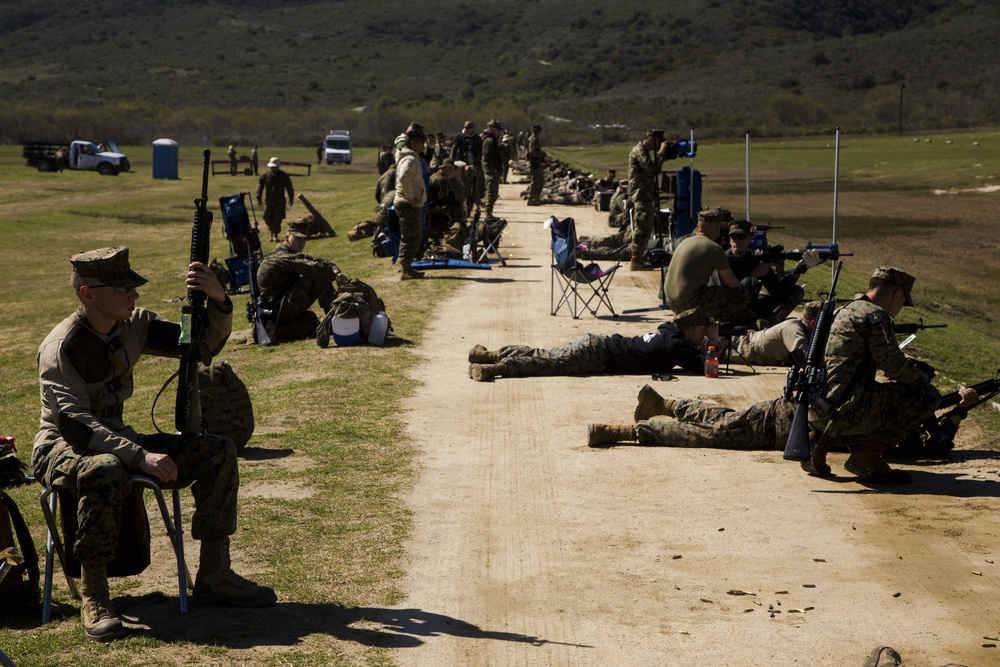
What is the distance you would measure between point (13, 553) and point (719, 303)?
812 cm

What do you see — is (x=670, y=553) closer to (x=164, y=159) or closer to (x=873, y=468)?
(x=873, y=468)

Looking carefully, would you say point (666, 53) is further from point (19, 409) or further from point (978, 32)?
point (19, 409)

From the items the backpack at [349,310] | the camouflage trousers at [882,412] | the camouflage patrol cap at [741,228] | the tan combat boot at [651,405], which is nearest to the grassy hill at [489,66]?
the camouflage patrol cap at [741,228]

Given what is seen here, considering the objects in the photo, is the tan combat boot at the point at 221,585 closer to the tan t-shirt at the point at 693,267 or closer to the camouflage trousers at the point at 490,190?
the tan t-shirt at the point at 693,267

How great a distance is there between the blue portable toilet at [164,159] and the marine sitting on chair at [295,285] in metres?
43.1

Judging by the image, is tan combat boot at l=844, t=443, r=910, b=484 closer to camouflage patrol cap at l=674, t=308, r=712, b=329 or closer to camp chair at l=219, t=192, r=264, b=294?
camouflage patrol cap at l=674, t=308, r=712, b=329

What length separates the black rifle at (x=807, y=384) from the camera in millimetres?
8281

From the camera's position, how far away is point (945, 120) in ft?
317

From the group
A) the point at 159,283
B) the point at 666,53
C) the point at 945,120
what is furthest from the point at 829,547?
the point at 666,53

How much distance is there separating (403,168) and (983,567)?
11.8 meters

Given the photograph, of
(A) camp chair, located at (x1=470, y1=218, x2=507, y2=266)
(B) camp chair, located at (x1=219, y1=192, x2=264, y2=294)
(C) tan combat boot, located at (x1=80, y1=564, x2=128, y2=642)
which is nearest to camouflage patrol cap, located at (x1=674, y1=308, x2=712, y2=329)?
(B) camp chair, located at (x1=219, y1=192, x2=264, y2=294)

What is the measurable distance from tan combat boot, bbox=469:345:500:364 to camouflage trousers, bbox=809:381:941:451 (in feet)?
15.7

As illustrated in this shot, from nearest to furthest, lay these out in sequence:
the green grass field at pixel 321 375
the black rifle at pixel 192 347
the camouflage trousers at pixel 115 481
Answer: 1. the camouflage trousers at pixel 115 481
2. the green grass field at pixel 321 375
3. the black rifle at pixel 192 347

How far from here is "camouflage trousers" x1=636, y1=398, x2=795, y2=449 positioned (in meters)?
9.12
